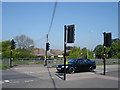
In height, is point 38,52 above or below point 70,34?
below

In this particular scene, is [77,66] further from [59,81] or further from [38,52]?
[38,52]

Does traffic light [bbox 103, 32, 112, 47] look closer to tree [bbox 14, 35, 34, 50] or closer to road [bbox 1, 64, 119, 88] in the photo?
road [bbox 1, 64, 119, 88]

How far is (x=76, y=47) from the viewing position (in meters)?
73.9

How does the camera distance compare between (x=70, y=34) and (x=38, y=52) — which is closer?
(x=70, y=34)

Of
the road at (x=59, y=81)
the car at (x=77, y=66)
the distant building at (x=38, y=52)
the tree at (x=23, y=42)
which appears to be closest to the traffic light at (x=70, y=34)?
the road at (x=59, y=81)

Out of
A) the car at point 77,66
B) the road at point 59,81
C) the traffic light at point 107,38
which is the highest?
the traffic light at point 107,38

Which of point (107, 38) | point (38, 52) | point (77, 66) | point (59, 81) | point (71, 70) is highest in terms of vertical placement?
point (107, 38)

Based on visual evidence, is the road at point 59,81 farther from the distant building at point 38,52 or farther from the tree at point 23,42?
the distant building at point 38,52

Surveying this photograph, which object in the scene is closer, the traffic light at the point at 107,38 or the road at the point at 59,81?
the road at the point at 59,81

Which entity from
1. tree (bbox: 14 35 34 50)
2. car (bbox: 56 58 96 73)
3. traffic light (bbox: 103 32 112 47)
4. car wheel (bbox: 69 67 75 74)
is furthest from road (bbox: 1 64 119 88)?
tree (bbox: 14 35 34 50)

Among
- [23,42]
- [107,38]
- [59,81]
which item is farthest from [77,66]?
[23,42]

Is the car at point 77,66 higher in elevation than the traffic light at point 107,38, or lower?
lower

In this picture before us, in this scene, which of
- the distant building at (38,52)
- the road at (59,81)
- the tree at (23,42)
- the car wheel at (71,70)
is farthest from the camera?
the distant building at (38,52)

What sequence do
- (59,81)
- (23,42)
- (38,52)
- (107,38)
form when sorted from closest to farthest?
(59,81), (107,38), (23,42), (38,52)
